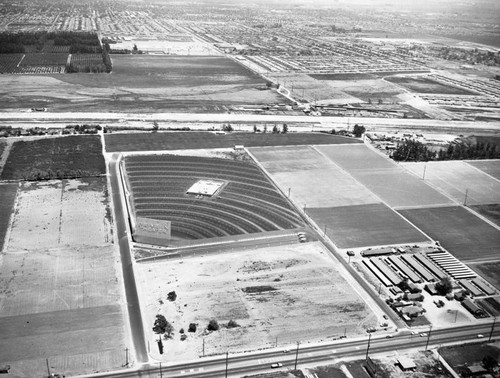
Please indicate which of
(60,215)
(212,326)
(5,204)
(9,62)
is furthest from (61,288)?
(9,62)

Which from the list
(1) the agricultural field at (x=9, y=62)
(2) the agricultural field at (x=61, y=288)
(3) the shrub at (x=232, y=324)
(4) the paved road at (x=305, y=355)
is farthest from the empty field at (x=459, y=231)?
(1) the agricultural field at (x=9, y=62)

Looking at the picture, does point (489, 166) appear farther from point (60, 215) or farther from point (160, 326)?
point (60, 215)

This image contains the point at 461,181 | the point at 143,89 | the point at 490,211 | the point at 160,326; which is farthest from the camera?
the point at 143,89

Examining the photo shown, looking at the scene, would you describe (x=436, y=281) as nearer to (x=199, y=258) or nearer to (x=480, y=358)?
(x=480, y=358)

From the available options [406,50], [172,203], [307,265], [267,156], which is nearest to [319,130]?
[267,156]

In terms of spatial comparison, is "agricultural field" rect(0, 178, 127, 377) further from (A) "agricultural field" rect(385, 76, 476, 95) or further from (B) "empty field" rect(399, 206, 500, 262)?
(A) "agricultural field" rect(385, 76, 476, 95)

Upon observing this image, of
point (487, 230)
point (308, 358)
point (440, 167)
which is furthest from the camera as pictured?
point (440, 167)

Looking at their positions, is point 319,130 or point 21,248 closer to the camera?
point 21,248
